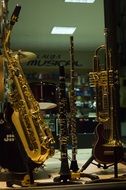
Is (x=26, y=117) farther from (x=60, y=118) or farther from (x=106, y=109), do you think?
(x=106, y=109)

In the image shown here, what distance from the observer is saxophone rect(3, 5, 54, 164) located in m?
2.78

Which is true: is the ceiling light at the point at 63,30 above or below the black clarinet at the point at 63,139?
above

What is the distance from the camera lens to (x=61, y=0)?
6441 mm

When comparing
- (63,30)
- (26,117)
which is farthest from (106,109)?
(63,30)

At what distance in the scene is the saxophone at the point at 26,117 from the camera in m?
2.78

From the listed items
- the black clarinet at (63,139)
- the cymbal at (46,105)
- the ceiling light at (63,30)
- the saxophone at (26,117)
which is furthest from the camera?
the ceiling light at (63,30)

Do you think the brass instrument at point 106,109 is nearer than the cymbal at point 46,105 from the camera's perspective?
Yes

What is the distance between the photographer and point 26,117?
279 cm

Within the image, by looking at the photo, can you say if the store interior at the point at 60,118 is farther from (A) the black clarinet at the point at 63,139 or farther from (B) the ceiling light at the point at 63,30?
(B) the ceiling light at the point at 63,30

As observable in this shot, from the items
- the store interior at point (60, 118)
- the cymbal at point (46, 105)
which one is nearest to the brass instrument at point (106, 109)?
the store interior at point (60, 118)

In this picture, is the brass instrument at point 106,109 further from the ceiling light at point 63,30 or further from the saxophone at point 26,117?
the ceiling light at point 63,30

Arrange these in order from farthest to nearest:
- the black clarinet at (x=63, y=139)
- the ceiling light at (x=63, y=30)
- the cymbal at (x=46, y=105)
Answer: the ceiling light at (x=63, y=30)
the cymbal at (x=46, y=105)
the black clarinet at (x=63, y=139)

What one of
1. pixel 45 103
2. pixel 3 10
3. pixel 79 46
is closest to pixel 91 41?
pixel 79 46

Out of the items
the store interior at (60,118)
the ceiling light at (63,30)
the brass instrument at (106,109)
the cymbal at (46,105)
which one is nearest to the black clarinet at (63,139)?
the store interior at (60,118)
